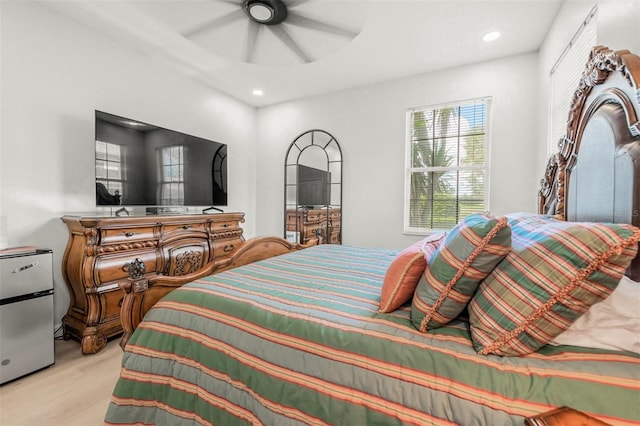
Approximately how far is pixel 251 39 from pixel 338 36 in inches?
29.2

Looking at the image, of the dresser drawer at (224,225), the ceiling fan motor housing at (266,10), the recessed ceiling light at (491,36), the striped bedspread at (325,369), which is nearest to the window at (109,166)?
the dresser drawer at (224,225)

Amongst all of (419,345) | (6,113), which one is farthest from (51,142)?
(419,345)

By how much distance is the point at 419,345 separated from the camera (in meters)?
0.85

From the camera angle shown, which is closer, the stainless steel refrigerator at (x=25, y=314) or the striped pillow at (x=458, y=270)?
the striped pillow at (x=458, y=270)

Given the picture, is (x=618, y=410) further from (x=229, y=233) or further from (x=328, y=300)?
(x=229, y=233)

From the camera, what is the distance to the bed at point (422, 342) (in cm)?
71

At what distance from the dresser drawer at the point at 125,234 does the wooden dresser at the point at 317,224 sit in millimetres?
1952

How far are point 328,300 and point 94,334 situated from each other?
2.07 metres

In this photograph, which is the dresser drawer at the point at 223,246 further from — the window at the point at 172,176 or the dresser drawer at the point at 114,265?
the dresser drawer at the point at 114,265

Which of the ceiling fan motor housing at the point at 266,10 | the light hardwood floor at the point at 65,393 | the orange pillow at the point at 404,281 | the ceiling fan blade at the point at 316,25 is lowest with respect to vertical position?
the light hardwood floor at the point at 65,393

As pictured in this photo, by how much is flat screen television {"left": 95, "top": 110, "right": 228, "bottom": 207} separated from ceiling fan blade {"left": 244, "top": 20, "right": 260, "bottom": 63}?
113 cm

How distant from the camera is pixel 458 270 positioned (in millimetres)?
882

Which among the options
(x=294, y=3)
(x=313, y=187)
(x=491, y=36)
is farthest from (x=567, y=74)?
(x=313, y=187)

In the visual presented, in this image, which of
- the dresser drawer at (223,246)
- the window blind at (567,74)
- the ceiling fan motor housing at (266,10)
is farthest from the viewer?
the dresser drawer at (223,246)
